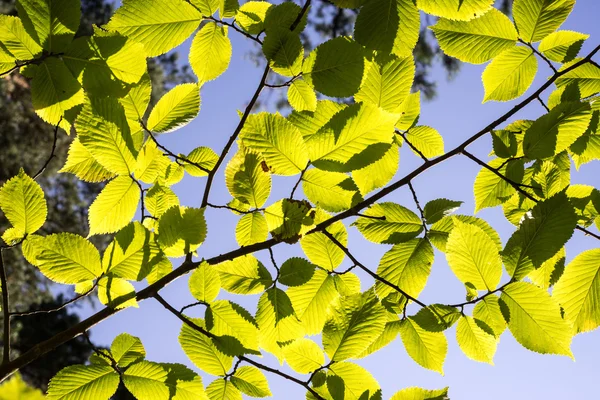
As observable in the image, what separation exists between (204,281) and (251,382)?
0.18 m

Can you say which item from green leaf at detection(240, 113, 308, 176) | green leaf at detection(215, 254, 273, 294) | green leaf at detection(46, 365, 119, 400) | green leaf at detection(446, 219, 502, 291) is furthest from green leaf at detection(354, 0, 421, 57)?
green leaf at detection(46, 365, 119, 400)

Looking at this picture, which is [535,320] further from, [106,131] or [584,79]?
[106,131]

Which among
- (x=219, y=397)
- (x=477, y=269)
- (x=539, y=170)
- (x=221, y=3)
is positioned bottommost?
(x=219, y=397)

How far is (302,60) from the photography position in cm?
72

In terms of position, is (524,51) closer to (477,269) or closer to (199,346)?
(477,269)

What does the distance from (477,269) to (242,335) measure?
1.11ft

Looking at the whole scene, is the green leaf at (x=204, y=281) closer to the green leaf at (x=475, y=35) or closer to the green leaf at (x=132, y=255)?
the green leaf at (x=132, y=255)

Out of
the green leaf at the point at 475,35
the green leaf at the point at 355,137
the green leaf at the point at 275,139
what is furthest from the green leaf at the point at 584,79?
the green leaf at the point at 275,139

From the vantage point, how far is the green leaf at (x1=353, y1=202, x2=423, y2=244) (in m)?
0.74

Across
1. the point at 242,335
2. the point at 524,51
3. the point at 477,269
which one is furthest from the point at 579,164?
the point at 242,335

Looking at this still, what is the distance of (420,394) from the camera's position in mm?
641

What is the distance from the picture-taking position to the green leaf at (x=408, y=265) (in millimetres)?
735

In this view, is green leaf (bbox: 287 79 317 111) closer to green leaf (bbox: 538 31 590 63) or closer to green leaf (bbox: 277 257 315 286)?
green leaf (bbox: 277 257 315 286)

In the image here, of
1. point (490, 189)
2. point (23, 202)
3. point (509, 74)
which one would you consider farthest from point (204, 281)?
point (509, 74)
